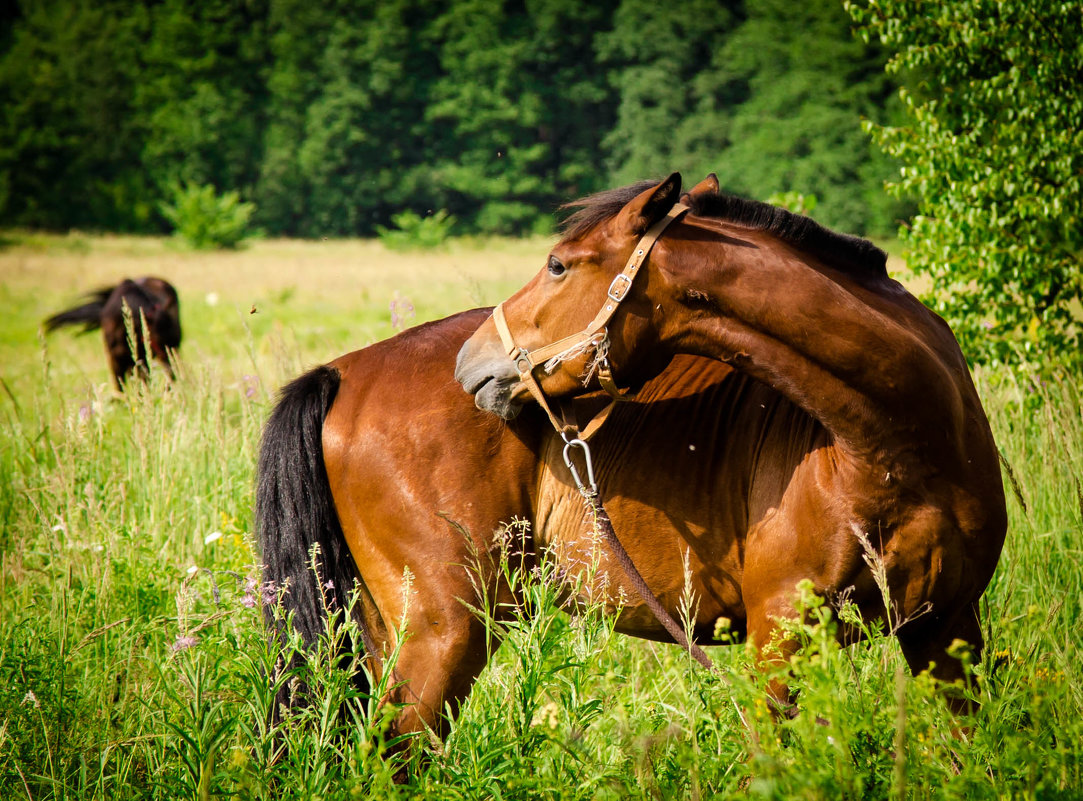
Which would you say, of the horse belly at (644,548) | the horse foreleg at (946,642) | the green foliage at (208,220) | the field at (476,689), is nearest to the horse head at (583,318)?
the horse belly at (644,548)

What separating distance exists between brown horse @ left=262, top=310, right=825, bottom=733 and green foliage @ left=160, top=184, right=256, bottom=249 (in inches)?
1373

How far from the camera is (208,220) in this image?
35.4m

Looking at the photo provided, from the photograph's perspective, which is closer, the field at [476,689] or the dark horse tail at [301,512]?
the field at [476,689]

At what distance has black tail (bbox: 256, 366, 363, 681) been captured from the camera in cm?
308

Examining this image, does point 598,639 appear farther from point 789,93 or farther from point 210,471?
point 789,93

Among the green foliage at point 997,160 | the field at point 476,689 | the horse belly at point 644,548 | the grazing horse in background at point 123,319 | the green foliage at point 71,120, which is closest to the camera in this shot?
the field at point 476,689

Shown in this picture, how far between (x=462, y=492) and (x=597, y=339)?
0.81m

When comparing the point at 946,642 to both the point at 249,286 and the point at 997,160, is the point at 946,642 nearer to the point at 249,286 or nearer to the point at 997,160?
the point at 997,160

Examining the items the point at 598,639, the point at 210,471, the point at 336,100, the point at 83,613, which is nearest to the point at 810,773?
the point at 598,639

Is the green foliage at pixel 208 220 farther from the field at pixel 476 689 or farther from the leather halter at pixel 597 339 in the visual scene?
the leather halter at pixel 597 339

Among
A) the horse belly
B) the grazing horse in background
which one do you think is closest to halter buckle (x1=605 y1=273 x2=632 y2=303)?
the horse belly

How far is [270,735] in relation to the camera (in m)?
2.21

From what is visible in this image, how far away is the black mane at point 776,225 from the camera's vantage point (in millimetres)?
2688

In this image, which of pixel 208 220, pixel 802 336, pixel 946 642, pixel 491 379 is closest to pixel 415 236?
pixel 208 220
